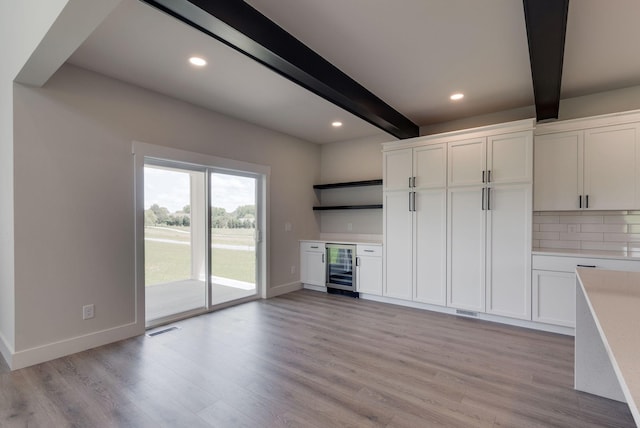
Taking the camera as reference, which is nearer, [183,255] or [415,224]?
[183,255]

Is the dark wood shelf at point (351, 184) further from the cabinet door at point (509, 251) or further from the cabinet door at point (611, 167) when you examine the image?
the cabinet door at point (611, 167)

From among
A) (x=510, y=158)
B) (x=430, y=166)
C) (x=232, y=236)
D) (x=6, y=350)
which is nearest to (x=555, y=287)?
(x=510, y=158)

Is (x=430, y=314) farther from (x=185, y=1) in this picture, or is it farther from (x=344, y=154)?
(x=185, y=1)

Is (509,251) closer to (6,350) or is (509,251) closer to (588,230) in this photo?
(588,230)

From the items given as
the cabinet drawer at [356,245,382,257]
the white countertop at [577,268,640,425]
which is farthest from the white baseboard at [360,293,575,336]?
the white countertop at [577,268,640,425]

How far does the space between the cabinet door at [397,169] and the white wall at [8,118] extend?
3803 millimetres

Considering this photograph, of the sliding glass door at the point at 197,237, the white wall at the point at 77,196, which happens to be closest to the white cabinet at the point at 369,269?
the sliding glass door at the point at 197,237

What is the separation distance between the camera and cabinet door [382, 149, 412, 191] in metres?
4.40

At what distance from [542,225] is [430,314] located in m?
1.77

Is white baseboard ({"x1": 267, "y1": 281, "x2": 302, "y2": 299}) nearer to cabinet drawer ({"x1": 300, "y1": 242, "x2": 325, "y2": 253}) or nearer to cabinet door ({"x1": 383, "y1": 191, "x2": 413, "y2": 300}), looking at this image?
cabinet drawer ({"x1": 300, "y1": 242, "x2": 325, "y2": 253})

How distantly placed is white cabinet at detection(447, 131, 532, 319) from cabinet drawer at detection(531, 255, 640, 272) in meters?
0.12

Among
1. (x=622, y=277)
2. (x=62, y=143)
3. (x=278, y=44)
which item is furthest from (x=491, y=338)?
(x=62, y=143)

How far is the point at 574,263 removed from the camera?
3.25m

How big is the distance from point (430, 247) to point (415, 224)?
0.36m
